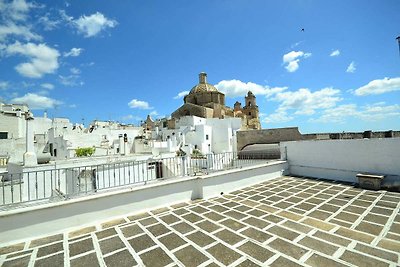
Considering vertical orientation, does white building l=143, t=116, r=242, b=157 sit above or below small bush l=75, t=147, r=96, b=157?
above

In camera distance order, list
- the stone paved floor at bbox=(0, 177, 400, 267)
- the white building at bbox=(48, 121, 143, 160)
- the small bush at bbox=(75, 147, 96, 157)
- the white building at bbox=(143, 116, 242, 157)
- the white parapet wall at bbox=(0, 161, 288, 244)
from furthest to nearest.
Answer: the white building at bbox=(143, 116, 242, 157) → the small bush at bbox=(75, 147, 96, 157) → the white building at bbox=(48, 121, 143, 160) → the white parapet wall at bbox=(0, 161, 288, 244) → the stone paved floor at bbox=(0, 177, 400, 267)

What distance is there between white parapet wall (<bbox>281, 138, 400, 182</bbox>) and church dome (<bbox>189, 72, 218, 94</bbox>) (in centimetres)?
3184

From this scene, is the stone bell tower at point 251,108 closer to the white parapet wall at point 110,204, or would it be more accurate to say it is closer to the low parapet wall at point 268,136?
the low parapet wall at point 268,136

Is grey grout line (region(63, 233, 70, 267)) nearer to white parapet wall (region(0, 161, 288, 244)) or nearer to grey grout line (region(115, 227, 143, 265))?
white parapet wall (region(0, 161, 288, 244))

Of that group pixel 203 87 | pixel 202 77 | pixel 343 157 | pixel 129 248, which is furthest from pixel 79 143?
pixel 343 157

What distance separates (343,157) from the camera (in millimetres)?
7828

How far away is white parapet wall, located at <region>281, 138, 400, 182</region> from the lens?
22.4ft

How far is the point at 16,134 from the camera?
26578 mm

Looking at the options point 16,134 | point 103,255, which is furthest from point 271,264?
point 16,134

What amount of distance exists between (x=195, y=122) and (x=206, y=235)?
1091 inches

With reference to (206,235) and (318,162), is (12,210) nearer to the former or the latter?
(206,235)

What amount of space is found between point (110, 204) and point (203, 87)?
37435mm

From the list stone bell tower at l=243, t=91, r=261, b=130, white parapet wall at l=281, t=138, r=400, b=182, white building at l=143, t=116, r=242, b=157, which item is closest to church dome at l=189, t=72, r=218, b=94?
white building at l=143, t=116, r=242, b=157

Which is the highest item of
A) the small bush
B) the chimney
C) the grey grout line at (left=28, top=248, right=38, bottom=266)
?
the chimney
